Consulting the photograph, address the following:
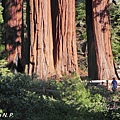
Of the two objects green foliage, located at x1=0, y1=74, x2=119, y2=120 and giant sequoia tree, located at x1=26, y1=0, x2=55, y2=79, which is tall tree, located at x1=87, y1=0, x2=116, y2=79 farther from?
green foliage, located at x1=0, y1=74, x2=119, y2=120

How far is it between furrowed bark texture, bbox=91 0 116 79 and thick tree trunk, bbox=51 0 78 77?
4.03ft

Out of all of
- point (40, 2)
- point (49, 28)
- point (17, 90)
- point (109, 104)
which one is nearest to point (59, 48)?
point (49, 28)

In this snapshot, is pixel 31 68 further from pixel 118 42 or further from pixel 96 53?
pixel 118 42

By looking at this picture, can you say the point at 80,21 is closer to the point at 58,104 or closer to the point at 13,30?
the point at 13,30

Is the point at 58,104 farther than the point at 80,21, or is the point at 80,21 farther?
the point at 80,21

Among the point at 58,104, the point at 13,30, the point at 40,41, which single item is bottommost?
the point at 58,104

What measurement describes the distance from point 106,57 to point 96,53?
0.48 meters

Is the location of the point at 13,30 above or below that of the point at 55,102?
above

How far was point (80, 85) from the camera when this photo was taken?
10.1 metres

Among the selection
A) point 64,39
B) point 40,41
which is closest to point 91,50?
point 64,39

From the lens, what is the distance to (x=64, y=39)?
17391 mm

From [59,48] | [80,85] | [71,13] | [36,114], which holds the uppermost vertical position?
[71,13]

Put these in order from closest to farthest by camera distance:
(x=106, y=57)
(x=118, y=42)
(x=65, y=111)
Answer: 1. (x=65, y=111)
2. (x=106, y=57)
3. (x=118, y=42)

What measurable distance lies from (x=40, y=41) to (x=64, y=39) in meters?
1.28
